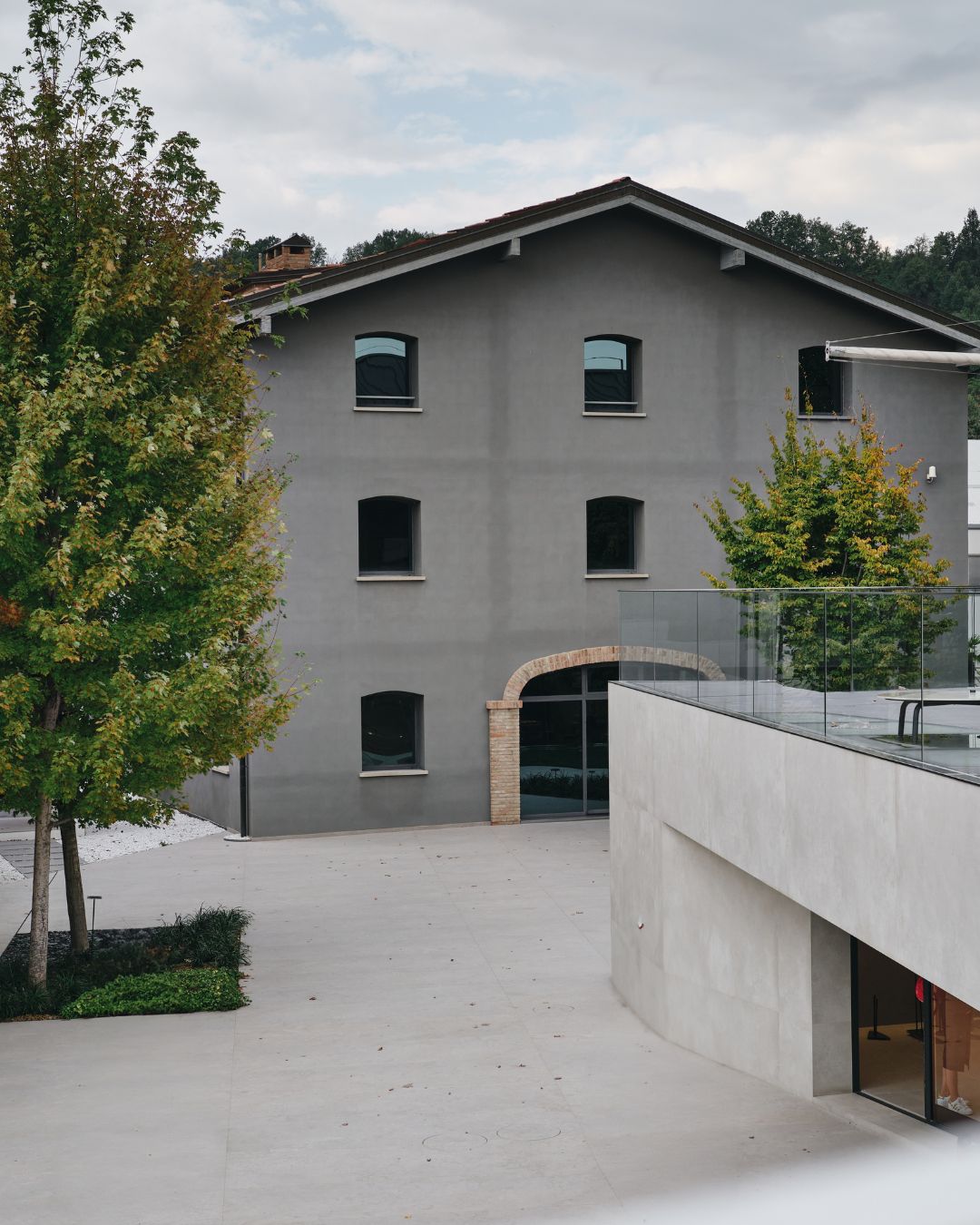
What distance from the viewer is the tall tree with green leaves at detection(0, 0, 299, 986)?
14.3m

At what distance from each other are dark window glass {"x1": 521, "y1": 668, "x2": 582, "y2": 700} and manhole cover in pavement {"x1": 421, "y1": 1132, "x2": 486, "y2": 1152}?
1538 cm

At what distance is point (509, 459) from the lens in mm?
26031

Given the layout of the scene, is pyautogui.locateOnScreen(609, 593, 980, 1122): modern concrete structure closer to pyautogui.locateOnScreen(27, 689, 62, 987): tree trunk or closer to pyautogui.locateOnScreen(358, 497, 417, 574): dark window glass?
pyautogui.locateOnScreen(27, 689, 62, 987): tree trunk

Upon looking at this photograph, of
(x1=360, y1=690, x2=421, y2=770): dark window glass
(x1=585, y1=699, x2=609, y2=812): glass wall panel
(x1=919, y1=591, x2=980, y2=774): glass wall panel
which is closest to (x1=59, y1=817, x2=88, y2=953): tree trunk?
(x1=360, y1=690, x2=421, y2=770): dark window glass

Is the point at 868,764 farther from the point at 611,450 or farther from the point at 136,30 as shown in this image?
the point at 611,450

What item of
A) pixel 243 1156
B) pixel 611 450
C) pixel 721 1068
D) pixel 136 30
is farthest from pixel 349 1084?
pixel 611 450

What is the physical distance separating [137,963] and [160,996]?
1301 millimetres

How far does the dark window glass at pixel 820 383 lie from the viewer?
2745 centimetres

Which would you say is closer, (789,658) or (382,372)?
(789,658)

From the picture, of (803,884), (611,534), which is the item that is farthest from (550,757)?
(803,884)

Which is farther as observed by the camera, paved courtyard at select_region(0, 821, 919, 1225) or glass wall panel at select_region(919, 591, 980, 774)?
paved courtyard at select_region(0, 821, 919, 1225)

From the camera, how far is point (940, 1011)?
11.5m

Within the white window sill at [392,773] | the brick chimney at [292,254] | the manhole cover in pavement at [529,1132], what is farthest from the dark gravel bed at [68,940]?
the brick chimney at [292,254]

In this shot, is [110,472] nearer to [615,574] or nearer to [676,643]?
[676,643]
